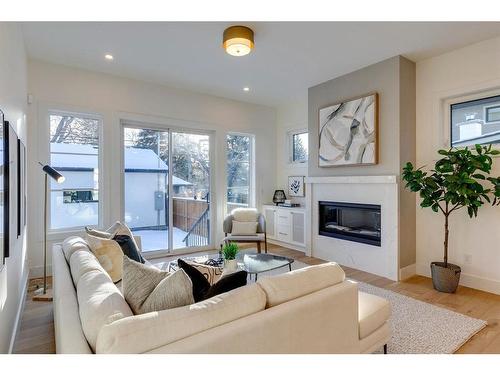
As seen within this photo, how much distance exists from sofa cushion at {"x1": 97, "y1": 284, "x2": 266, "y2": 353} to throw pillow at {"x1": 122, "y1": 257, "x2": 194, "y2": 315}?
13 centimetres

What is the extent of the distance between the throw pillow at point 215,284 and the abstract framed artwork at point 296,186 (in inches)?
159

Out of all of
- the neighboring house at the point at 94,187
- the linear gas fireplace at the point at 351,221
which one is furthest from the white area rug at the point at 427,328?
the neighboring house at the point at 94,187

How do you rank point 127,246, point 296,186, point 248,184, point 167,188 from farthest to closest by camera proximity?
point 248,184 → point 296,186 → point 167,188 → point 127,246

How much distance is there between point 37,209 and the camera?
12.2ft

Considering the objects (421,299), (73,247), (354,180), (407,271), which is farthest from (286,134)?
(73,247)

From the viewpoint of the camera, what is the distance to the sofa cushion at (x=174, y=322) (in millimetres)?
1005

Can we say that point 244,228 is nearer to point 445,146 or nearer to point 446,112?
point 445,146

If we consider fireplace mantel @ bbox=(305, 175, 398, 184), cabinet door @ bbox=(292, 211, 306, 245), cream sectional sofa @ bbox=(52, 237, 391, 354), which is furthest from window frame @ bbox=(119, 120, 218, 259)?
cream sectional sofa @ bbox=(52, 237, 391, 354)

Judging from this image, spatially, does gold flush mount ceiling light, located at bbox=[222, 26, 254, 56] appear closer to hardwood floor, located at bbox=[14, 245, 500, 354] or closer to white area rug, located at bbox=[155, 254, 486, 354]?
white area rug, located at bbox=[155, 254, 486, 354]

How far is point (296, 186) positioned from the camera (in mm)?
5547

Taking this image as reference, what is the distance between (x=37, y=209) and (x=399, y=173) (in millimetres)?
4676

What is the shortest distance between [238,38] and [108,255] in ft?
7.64

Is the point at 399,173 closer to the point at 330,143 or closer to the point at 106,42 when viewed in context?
the point at 330,143
